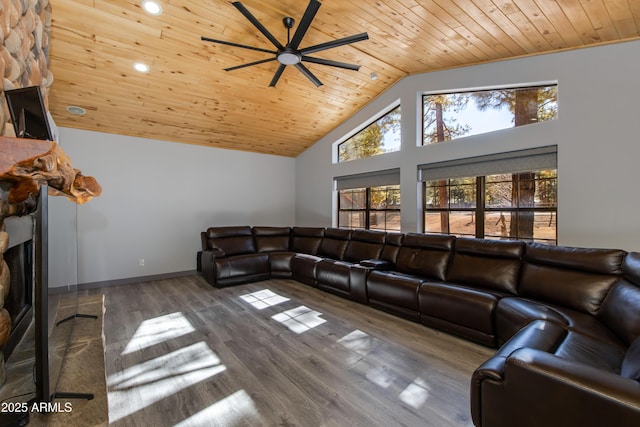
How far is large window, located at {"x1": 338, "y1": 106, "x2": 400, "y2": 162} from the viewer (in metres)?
4.70

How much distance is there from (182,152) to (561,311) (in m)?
5.67

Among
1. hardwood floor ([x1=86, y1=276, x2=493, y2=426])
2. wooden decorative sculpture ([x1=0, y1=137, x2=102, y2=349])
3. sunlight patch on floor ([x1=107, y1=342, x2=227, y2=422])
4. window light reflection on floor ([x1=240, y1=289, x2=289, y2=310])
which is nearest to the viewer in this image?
wooden decorative sculpture ([x1=0, y1=137, x2=102, y2=349])

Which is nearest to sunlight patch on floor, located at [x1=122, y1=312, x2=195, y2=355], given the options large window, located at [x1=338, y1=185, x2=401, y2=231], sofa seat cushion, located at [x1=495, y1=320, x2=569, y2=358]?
sofa seat cushion, located at [x1=495, y1=320, x2=569, y2=358]

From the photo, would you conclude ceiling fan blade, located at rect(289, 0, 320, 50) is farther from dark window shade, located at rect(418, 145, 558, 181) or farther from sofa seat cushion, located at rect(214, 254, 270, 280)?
sofa seat cushion, located at rect(214, 254, 270, 280)

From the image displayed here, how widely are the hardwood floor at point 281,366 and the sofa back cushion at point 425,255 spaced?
726 mm

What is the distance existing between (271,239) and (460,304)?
3.68 m

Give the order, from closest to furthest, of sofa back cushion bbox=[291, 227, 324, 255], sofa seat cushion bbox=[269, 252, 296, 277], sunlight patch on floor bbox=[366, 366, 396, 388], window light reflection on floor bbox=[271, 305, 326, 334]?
sunlight patch on floor bbox=[366, 366, 396, 388], window light reflection on floor bbox=[271, 305, 326, 334], sofa seat cushion bbox=[269, 252, 296, 277], sofa back cushion bbox=[291, 227, 324, 255]

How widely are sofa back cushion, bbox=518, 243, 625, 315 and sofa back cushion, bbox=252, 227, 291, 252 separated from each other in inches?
153

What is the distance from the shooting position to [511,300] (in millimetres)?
2426

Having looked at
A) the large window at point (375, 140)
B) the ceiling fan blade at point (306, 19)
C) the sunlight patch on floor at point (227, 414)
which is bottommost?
the sunlight patch on floor at point (227, 414)

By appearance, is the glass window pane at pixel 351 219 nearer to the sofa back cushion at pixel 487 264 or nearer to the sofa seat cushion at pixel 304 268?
the sofa seat cushion at pixel 304 268

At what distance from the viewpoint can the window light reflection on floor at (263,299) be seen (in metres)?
3.61

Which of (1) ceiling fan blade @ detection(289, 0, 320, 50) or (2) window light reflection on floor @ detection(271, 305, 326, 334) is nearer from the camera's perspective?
(1) ceiling fan blade @ detection(289, 0, 320, 50)

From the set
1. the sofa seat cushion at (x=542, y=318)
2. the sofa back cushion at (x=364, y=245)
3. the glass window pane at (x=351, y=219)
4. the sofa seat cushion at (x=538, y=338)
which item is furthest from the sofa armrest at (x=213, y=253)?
the sofa seat cushion at (x=538, y=338)
